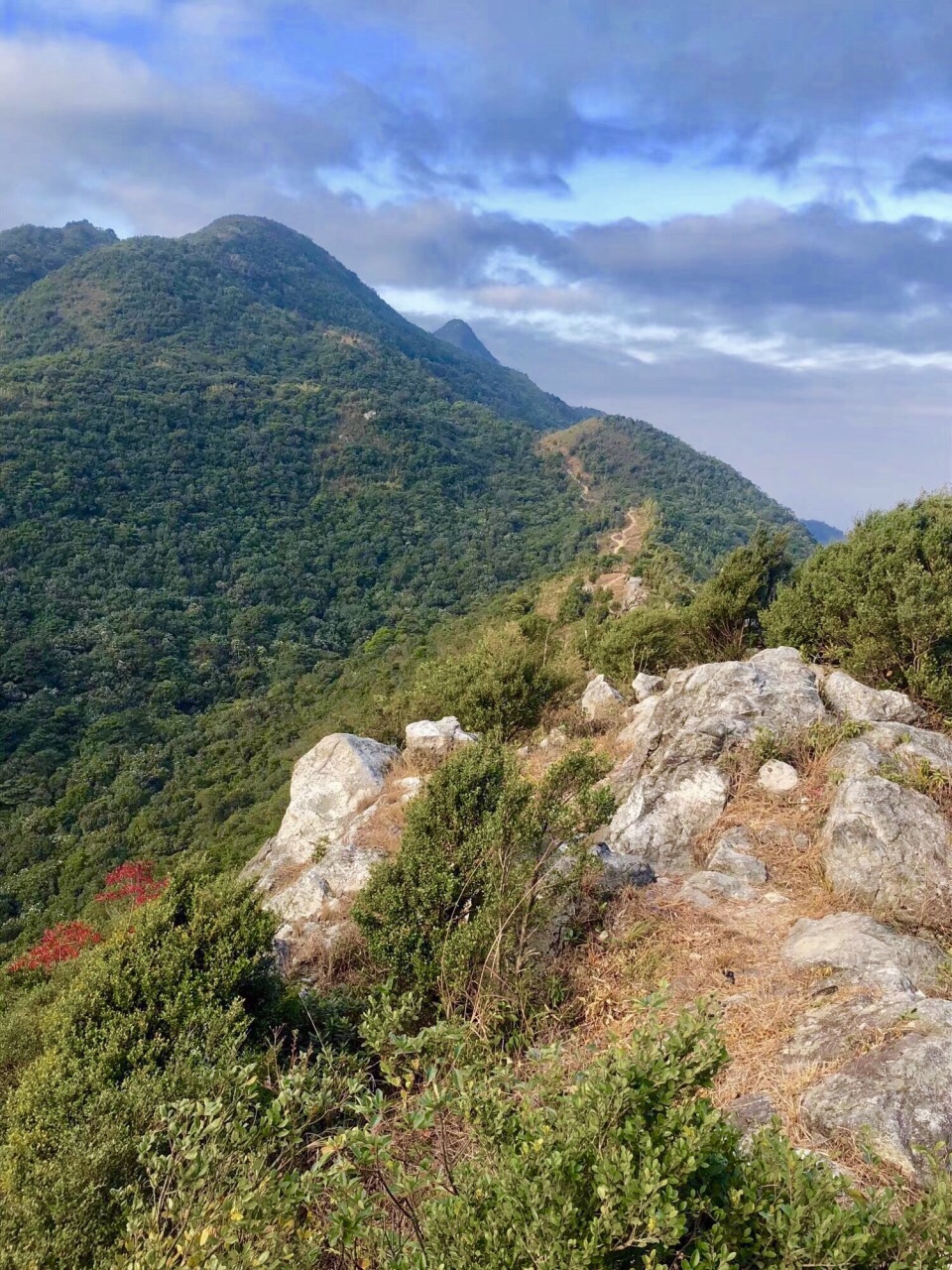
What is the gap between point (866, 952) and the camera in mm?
4258

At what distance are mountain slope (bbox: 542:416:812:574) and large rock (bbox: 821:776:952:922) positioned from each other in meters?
57.4

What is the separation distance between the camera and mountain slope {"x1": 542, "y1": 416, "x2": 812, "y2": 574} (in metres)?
73.6

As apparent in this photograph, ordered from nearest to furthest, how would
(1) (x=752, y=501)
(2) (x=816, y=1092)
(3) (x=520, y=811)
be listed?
(2) (x=816, y=1092) → (3) (x=520, y=811) → (1) (x=752, y=501)

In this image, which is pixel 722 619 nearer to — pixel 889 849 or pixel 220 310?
pixel 889 849

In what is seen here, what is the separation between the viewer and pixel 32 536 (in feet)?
158

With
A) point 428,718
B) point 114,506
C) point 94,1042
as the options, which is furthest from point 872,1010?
point 114,506

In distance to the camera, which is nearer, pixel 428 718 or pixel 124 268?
pixel 428 718

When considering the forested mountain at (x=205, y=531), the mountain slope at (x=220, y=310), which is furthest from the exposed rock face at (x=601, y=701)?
the mountain slope at (x=220, y=310)

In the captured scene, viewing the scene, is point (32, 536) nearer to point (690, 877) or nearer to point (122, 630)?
point (122, 630)

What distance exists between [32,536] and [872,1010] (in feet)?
186

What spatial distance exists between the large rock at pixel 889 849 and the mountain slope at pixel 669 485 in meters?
57.4

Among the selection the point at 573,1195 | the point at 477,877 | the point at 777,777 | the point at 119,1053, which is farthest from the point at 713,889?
the point at 119,1053

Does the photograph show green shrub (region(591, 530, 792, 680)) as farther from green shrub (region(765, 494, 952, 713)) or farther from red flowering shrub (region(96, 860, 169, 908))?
red flowering shrub (region(96, 860, 169, 908))

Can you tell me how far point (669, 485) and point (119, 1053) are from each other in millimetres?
101870
